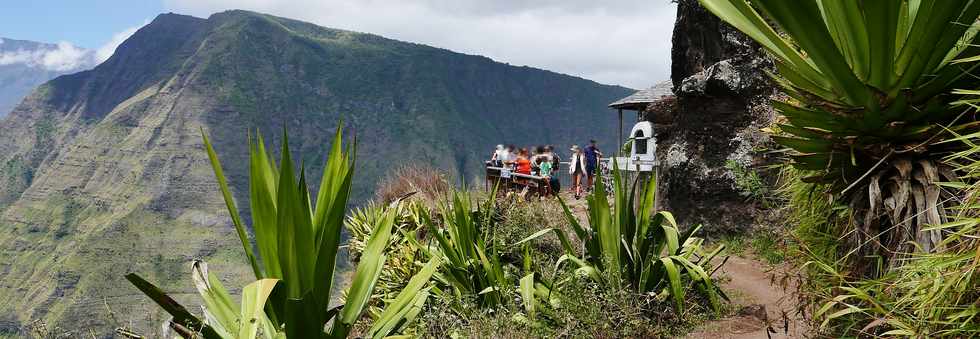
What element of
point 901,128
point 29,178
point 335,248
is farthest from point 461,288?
point 29,178

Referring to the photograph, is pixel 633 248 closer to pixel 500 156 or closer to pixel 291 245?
pixel 291 245

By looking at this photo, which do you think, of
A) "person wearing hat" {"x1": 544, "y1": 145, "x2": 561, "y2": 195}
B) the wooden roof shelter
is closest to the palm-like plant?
"person wearing hat" {"x1": 544, "y1": 145, "x2": 561, "y2": 195}

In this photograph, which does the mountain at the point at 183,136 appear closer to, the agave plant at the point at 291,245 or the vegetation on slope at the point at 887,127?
the agave plant at the point at 291,245

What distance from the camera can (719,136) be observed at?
29.3 feet

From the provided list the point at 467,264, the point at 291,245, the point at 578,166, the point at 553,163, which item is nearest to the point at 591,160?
the point at 578,166

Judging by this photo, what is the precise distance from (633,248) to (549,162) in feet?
31.7

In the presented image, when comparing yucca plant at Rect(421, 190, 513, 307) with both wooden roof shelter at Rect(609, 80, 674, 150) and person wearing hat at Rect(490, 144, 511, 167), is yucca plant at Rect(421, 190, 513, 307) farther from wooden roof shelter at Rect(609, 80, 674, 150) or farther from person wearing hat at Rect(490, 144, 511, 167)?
wooden roof shelter at Rect(609, 80, 674, 150)

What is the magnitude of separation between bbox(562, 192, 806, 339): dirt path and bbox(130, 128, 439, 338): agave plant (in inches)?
83.6

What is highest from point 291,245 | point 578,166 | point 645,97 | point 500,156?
point 645,97

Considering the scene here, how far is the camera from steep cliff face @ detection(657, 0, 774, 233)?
8.59 metres

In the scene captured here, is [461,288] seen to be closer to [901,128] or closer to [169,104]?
[901,128]

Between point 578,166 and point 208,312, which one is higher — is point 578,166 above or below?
below

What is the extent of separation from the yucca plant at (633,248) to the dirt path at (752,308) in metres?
0.23

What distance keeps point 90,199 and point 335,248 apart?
493 ft
